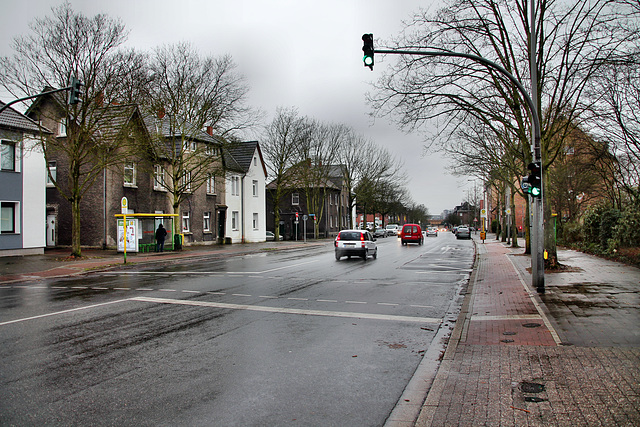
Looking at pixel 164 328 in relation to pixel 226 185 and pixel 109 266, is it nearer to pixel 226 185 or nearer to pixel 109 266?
pixel 109 266

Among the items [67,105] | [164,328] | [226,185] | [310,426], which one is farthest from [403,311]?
[226,185]

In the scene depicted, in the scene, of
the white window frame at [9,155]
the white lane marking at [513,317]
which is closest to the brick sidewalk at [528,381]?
the white lane marking at [513,317]

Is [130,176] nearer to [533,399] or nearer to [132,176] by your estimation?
[132,176]

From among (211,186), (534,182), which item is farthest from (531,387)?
(211,186)

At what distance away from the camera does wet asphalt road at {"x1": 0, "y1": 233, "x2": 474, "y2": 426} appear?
175 inches

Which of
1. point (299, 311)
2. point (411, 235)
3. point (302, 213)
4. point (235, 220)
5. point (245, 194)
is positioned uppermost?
point (245, 194)

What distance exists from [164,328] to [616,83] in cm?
1746

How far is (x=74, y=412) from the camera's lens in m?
4.36

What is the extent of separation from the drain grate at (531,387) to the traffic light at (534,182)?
25.4 ft

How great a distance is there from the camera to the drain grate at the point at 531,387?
15.5 ft

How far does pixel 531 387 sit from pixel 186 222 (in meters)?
34.8

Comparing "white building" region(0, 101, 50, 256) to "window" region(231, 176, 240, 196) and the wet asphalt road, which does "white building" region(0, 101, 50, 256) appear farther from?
"window" region(231, 176, 240, 196)

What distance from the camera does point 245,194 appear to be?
149 ft

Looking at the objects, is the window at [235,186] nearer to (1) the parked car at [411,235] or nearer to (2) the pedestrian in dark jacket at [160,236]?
(2) the pedestrian in dark jacket at [160,236]
